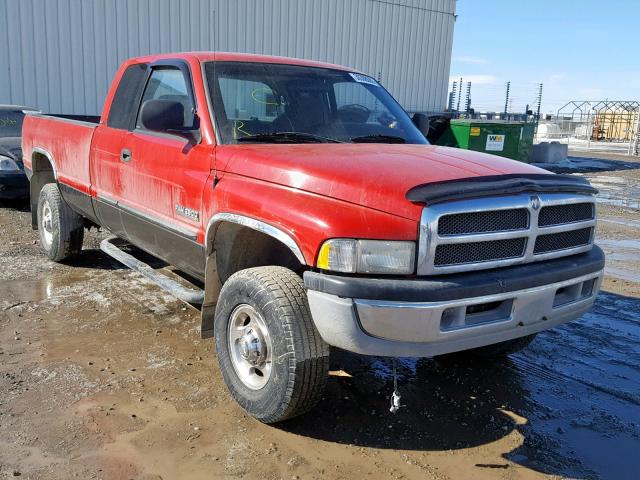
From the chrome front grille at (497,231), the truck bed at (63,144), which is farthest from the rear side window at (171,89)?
the chrome front grille at (497,231)

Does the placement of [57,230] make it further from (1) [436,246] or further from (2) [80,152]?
(1) [436,246]

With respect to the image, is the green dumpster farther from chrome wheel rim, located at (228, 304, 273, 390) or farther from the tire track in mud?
chrome wheel rim, located at (228, 304, 273, 390)

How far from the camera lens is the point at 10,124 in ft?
31.4

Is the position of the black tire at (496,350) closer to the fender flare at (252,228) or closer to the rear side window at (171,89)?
the fender flare at (252,228)

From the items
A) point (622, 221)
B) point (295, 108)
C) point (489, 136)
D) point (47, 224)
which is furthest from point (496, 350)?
point (489, 136)

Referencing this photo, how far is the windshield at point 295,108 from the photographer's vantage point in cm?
373

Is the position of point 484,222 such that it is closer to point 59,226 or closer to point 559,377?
point 559,377

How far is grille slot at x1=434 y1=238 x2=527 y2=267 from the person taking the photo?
2734 mm

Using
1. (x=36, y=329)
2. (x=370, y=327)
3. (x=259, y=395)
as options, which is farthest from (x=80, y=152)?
(x=370, y=327)

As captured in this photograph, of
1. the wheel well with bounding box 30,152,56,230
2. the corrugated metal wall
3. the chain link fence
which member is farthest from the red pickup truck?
the chain link fence

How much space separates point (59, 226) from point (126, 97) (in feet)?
6.18

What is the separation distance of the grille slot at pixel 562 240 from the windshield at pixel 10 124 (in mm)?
9014

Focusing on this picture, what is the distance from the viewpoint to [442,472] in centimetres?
287

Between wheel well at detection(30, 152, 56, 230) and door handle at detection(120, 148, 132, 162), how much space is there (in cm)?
232
